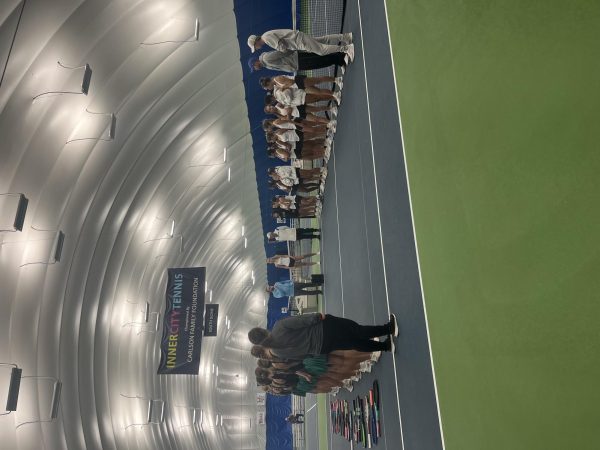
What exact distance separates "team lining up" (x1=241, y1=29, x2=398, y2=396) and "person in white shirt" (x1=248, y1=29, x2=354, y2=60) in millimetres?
14

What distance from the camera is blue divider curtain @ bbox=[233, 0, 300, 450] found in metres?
8.80

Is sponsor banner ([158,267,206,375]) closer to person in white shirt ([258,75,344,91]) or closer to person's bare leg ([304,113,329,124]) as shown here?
person's bare leg ([304,113,329,124])

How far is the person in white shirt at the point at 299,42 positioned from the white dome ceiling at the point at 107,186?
50.9 inches

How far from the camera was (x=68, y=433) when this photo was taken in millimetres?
8008

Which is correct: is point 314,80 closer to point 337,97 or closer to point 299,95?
point 299,95

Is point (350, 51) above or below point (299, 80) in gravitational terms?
below

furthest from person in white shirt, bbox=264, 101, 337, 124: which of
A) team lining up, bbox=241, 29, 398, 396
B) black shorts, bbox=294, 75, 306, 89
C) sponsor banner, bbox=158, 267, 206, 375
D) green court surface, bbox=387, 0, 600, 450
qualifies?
green court surface, bbox=387, 0, 600, 450

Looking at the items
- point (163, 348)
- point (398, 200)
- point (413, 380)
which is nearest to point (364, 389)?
point (413, 380)

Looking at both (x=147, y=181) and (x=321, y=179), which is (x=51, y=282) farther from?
(x=321, y=179)

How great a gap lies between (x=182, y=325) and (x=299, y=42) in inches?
238

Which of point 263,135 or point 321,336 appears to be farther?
point 263,135

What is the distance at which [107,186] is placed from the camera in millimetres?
8430

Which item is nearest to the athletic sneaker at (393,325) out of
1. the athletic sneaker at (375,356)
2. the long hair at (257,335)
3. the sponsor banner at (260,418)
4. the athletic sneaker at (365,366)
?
the athletic sneaker at (375,356)

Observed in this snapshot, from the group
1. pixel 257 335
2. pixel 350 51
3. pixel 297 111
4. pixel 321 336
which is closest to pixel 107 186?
pixel 297 111
